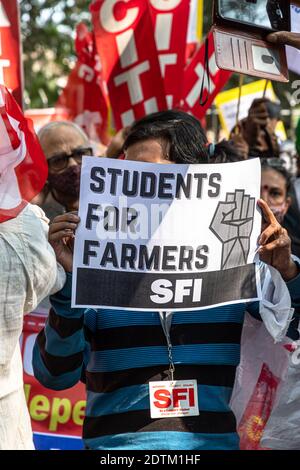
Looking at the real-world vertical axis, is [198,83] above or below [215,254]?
below

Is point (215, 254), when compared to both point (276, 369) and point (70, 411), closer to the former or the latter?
point (276, 369)

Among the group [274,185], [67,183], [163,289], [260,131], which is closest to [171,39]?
[260,131]

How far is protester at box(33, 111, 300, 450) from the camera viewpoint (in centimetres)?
254

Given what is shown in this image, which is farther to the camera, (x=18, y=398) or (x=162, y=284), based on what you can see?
(x=162, y=284)

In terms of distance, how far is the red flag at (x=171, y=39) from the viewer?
5.71 metres

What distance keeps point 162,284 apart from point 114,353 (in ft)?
0.79

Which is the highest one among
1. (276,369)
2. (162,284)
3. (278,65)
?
(278,65)

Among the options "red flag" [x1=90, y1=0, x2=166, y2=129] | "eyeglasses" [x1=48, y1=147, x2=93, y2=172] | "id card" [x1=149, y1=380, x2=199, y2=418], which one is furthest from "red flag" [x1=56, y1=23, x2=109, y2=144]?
"id card" [x1=149, y1=380, x2=199, y2=418]

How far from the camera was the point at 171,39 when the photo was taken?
5812mm

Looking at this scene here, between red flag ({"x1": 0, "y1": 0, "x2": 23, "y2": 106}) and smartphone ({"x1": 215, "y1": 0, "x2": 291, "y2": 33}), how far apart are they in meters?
1.37

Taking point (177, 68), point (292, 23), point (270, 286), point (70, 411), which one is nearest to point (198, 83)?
point (177, 68)

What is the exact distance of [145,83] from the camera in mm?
5543

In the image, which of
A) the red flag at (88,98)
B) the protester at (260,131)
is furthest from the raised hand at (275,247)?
the red flag at (88,98)

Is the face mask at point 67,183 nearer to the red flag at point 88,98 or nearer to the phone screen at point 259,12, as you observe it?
the phone screen at point 259,12
